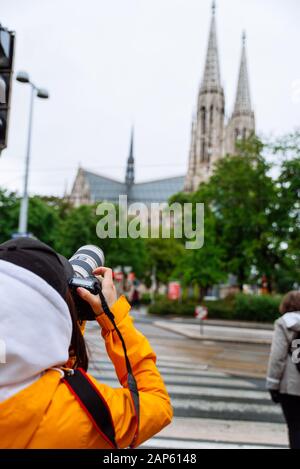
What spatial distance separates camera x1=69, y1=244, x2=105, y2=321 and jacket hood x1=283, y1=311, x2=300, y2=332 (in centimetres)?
274

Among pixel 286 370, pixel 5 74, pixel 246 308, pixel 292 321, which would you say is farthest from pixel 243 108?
pixel 286 370

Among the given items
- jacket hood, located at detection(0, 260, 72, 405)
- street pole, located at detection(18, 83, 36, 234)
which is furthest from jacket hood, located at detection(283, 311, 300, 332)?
street pole, located at detection(18, 83, 36, 234)

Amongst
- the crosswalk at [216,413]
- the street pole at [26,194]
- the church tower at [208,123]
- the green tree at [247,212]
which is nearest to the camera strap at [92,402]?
the crosswalk at [216,413]

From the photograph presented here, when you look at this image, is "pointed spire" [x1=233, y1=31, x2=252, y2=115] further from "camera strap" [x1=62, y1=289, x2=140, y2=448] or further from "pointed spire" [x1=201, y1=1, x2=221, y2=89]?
"camera strap" [x1=62, y1=289, x2=140, y2=448]

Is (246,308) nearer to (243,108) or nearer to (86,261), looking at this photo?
(86,261)

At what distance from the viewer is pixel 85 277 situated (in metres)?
1.73

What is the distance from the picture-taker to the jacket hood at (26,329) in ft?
4.37

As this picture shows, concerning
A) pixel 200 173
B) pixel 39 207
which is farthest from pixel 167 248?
pixel 39 207

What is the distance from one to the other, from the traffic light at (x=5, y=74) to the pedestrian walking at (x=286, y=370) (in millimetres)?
2924

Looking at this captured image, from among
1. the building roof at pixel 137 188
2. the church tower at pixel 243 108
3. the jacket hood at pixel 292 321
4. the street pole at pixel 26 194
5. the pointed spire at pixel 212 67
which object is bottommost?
the jacket hood at pixel 292 321
